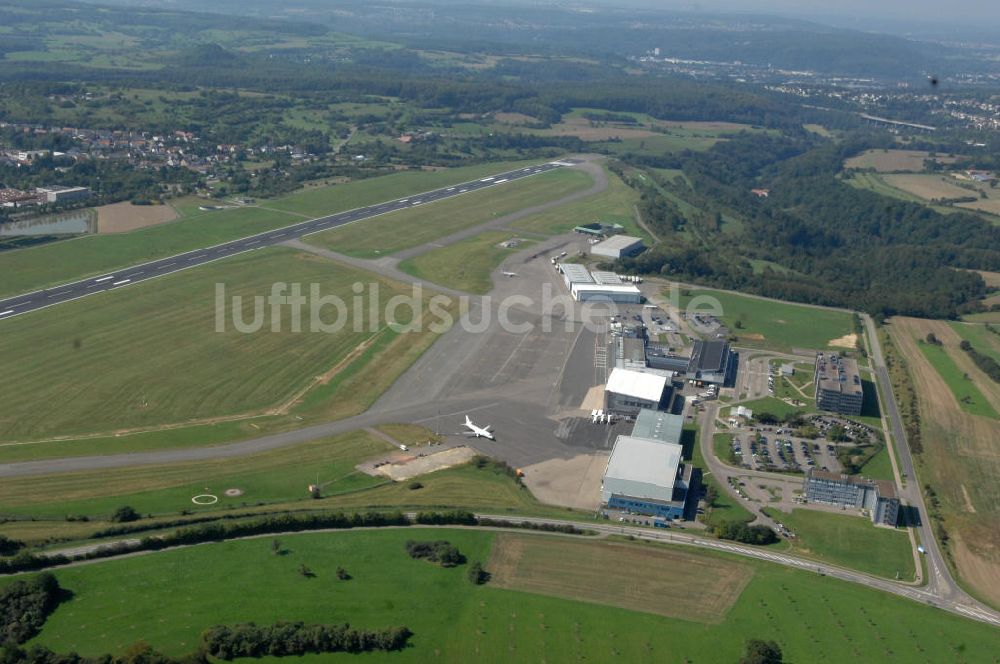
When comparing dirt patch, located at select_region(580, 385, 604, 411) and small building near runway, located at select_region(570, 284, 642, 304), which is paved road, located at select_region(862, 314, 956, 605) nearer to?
dirt patch, located at select_region(580, 385, 604, 411)

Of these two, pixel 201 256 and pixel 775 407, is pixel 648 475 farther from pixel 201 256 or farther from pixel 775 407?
pixel 201 256

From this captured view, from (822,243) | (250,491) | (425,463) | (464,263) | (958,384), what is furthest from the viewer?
(822,243)

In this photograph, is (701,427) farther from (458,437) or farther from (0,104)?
(0,104)

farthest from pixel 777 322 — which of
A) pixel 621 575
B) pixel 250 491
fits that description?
pixel 250 491

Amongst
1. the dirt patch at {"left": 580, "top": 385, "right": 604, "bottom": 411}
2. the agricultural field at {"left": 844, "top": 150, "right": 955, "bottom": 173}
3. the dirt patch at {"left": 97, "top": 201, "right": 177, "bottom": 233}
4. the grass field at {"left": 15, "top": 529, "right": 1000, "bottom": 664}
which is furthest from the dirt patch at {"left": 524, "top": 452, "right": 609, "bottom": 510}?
the agricultural field at {"left": 844, "top": 150, "right": 955, "bottom": 173}

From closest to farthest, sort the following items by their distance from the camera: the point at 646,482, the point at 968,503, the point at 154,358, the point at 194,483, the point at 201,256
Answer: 1. the point at 194,483
2. the point at 646,482
3. the point at 968,503
4. the point at 154,358
5. the point at 201,256

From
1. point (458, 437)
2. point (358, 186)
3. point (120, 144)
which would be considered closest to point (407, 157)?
point (358, 186)
